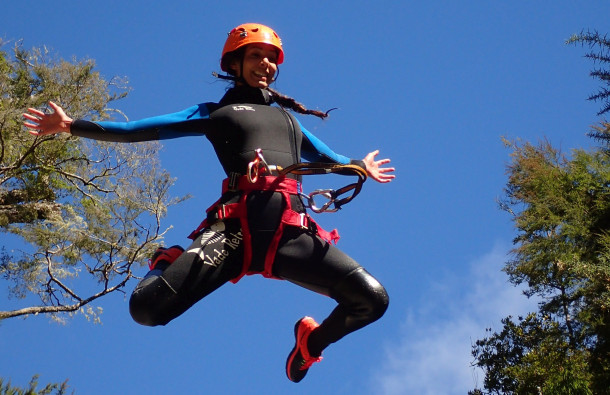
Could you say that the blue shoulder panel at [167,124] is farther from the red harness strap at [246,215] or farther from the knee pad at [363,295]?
the knee pad at [363,295]

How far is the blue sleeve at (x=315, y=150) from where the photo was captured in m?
5.60

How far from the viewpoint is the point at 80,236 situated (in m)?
17.3

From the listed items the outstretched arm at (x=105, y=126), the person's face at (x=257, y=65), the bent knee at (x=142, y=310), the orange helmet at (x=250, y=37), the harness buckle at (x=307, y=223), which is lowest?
the bent knee at (x=142, y=310)

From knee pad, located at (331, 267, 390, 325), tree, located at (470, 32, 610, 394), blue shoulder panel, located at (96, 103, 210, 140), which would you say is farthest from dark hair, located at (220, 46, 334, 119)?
tree, located at (470, 32, 610, 394)

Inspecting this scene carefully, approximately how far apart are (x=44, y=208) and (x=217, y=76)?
13.4 m

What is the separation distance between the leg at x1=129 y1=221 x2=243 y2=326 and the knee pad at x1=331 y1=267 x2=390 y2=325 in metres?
0.65

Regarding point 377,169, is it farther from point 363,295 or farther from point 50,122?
point 50,122

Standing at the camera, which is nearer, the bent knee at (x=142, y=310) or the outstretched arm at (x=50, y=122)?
the bent knee at (x=142, y=310)

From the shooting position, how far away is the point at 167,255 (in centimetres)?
482

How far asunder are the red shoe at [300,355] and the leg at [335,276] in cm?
33

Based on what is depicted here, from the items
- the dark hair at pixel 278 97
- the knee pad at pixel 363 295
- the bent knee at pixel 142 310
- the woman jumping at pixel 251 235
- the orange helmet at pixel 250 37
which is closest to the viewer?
the bent knee at pixel 142 310

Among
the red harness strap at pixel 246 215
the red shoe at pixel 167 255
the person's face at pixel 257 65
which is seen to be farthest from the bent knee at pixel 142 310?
the person's face at pixel 257 65

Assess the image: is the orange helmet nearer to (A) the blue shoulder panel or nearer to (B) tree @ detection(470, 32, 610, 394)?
→ (A) the blue shoulder panel

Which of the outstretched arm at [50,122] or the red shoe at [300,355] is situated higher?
the outstretched arm at [50,122]
